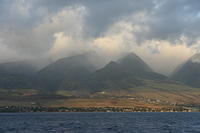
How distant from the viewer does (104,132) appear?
140625mm

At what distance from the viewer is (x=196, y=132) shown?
14125 cm

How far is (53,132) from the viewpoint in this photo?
13975 centimetres

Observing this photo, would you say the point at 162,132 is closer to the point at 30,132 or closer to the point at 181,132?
the point at 181,132

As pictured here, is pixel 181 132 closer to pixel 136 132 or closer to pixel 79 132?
pixel 136 132

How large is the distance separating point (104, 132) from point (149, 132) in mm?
17448

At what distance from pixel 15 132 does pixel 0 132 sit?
19.4 feet

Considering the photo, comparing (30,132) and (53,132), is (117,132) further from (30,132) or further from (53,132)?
(30,132)

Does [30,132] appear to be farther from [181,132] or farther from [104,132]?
[181,132]

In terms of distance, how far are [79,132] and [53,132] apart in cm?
988

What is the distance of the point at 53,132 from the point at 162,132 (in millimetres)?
41594

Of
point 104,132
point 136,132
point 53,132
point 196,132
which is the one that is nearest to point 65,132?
point 53,132

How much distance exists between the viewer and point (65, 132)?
456 feet

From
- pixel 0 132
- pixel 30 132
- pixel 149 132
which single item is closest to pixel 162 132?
pixel 149 132

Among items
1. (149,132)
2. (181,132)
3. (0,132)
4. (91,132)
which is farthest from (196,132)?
(0,132)
